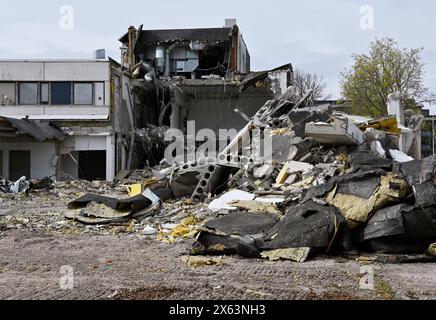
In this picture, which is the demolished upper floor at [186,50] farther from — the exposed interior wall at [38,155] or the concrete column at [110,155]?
the exposed interior wall at [38,155]

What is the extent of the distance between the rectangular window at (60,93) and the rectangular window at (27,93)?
33.6 inches

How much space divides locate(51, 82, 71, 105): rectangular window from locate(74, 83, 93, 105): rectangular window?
0.33 meters

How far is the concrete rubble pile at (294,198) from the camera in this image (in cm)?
702

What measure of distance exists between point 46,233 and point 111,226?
1209 mm

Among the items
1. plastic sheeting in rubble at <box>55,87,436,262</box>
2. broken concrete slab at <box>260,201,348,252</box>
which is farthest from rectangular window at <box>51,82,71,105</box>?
broken concrete slab at <box>260,201,348,252</box>

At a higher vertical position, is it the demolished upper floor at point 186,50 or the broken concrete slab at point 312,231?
the demolished upper floor at point 186,50

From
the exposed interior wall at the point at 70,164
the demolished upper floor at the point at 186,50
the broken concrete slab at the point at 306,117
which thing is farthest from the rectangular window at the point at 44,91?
the broken concrete slab at the point at 306,117

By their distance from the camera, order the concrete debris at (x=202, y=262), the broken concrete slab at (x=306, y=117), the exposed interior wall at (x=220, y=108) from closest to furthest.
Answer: the concrete debris at (x=202, y=262), the broken concrete slab at (x=306, y=117), the exposed interior wall at (x=220, y=108)

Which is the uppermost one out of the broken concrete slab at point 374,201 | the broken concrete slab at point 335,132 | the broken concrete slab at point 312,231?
the broken concrete slab at point 335,132

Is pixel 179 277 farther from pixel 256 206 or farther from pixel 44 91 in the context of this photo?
pixel 44 91

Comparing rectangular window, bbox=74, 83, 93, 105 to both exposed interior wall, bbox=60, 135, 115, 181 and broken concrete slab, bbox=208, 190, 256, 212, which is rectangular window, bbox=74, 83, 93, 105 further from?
broken concrete slab, bbox=208, 190, 256, 212

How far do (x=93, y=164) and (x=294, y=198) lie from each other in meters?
18.3

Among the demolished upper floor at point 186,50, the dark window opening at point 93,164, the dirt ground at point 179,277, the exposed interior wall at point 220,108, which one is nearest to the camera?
the dirt ground at point 179,277

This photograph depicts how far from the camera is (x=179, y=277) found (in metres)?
5.84
